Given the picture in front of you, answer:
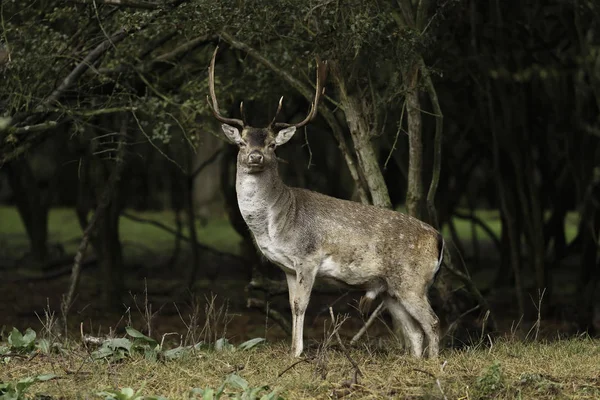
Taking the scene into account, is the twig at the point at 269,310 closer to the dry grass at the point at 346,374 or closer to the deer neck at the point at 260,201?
the deer neck at the point at 260,201

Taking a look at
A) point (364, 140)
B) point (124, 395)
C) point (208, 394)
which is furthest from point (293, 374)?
point (364, 140)

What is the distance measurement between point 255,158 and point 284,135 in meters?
0.47

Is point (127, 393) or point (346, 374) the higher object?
point (127, 393)

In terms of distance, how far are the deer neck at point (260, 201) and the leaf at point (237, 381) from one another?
1.79 meters

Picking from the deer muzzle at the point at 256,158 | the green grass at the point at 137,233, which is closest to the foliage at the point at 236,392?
the deer muzzle at the point at 256,158

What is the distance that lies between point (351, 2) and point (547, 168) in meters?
7.89

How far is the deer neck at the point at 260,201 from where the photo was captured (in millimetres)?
9242

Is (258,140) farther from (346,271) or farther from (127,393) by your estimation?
(127,393)

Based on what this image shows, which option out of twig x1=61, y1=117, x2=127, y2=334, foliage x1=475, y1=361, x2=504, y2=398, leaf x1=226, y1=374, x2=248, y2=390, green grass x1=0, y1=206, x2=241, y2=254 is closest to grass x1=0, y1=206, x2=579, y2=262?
green grass x1=0, y1=206, x2=241, y2=254

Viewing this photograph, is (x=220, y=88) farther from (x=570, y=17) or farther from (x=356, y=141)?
(x=570, y=17)

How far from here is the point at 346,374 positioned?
797cm

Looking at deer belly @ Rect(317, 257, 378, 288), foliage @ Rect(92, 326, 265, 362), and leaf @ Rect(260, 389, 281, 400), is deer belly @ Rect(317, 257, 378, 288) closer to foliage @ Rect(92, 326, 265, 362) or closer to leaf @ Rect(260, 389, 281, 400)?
foliage @ Rect(92, 326, 265, 362)

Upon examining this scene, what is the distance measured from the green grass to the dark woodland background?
2.28m

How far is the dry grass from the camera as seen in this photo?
25.0 feet
